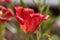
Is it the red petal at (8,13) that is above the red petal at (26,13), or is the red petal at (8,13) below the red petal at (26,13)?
below

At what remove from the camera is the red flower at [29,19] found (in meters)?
0.69

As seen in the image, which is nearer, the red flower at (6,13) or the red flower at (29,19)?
the red flower at (29,19)

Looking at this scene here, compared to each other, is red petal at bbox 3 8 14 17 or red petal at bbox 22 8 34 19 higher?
red petal at bbox 22 8 34 19

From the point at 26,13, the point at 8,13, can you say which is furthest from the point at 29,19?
the point at 8,13

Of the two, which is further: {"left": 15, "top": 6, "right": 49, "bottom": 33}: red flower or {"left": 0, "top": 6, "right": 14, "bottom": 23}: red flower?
{"left": 0, "top": 6, "right": 14, "bottom": 23}: red flower

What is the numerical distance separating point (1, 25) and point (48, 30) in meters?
0.18

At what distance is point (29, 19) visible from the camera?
0.71 metres

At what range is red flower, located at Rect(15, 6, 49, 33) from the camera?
27.4 inches

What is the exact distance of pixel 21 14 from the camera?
73 centimetres

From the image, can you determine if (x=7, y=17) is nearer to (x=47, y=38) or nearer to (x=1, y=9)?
(x=1, y=9)

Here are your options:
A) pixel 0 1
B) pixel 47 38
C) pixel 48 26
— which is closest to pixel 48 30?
pixel 48 26

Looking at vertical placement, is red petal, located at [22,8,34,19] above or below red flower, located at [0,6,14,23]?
above

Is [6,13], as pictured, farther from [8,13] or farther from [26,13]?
[26,13]

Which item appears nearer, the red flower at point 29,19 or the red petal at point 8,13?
the red flower at point 29,19
